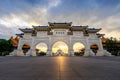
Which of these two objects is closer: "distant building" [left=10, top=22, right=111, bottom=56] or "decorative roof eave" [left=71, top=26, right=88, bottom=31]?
"distant building" [left=10, top=22, right=111, bottom=56]

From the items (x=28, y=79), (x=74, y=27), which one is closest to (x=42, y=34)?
(x=74, y=27)

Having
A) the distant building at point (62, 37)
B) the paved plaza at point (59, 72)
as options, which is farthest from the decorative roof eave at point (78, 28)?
the paved plaza at point (59, 72)

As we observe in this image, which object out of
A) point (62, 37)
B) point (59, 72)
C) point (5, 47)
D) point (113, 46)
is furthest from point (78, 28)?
point (59, 72)

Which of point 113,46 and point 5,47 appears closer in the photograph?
point 5,47

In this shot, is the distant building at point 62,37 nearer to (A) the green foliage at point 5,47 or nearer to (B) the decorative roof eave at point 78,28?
(B) the decorative roof eave at point 78,28

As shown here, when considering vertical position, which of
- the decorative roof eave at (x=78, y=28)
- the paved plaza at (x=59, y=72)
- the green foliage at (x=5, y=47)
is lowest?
the paved plaza at (x=59, y=72)

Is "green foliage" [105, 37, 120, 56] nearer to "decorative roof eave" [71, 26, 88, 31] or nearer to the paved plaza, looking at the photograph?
"decorative roof eave" [71, 26, 88, 31]

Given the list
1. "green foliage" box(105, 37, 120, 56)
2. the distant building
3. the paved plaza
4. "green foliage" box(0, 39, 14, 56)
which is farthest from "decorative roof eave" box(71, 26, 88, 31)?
the paved plaza

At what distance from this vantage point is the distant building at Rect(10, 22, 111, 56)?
4425 cm

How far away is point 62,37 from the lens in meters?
44.3

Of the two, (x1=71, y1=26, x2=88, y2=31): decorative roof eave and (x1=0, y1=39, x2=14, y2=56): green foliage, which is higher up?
(x1=71, y1=26, x2=88, y2=31): decorative roof eave

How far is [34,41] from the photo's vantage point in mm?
45531

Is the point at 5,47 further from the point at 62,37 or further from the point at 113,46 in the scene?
the point at 113,46

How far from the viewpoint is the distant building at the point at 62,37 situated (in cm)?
4425
